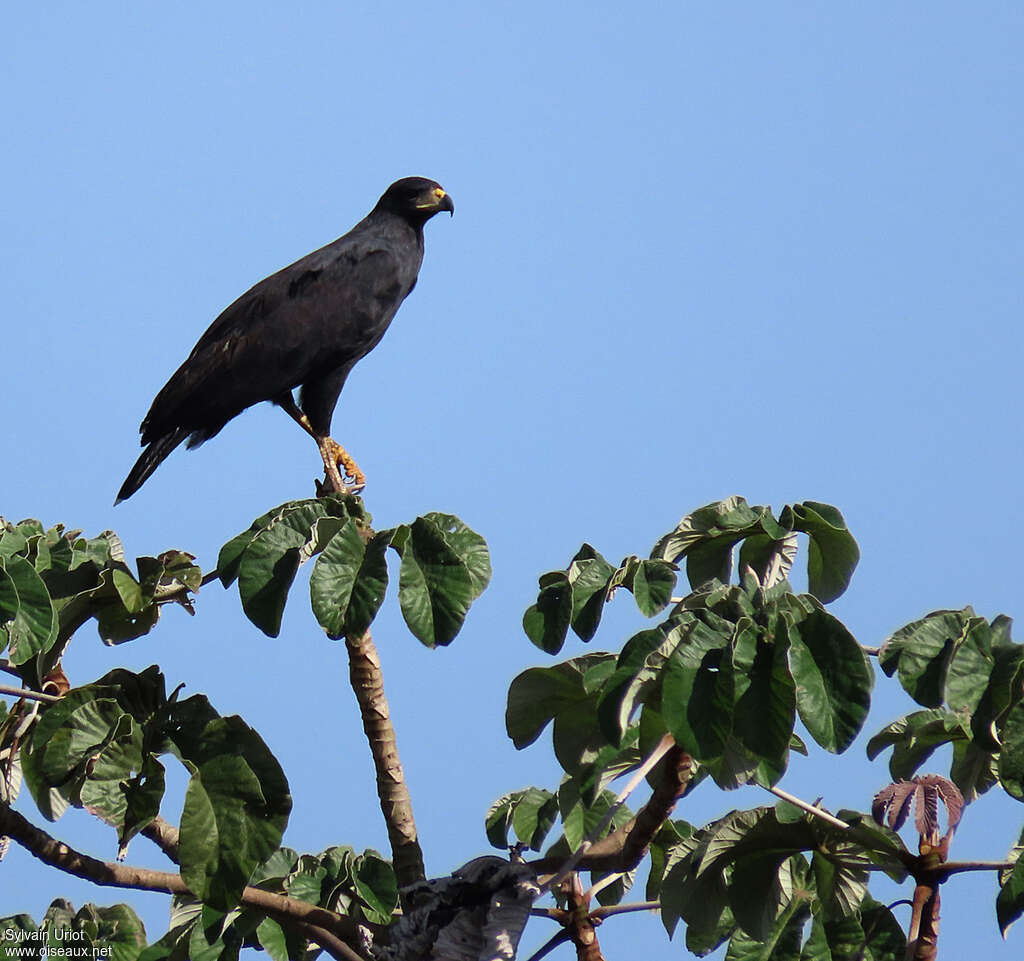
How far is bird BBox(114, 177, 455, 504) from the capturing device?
665 cm

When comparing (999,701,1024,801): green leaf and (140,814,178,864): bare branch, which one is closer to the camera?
(999,701,1024,801): green leaf

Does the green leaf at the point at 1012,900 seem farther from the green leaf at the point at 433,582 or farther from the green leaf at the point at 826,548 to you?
the green leaf at the point at 433,582

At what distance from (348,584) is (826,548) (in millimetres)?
1205

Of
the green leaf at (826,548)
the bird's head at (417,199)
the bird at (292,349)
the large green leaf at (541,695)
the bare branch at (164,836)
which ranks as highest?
the bird's head at (417,199)

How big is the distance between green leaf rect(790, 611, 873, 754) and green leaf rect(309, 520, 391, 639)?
3.14ft

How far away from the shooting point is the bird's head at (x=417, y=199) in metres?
7.84

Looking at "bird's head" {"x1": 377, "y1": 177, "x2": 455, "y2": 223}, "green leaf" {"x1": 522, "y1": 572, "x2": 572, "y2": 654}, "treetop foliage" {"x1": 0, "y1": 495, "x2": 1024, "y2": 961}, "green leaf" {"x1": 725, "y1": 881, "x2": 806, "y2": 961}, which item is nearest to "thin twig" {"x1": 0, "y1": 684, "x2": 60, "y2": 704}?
"treetop foliage" {"x1": 0, "y1": 495, "x2": 1024, "y2": 961}

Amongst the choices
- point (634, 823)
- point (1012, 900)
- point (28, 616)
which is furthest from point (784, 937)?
point (28, 616)

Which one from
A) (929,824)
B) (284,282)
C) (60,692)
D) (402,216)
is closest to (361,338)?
(284,282)

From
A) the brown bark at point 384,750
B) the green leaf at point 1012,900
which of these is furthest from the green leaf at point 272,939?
the green leaf at point 1012,900

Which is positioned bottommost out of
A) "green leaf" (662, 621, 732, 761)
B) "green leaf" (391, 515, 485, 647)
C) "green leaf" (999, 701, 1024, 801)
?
"green leaf" (662, 621, 732, 761)

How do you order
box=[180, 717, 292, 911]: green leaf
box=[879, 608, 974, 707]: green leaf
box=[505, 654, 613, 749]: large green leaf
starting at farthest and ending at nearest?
box=[505, 654, 613, 749]: large green leaf < box=[180, 717, 292, 911]: green leaf < box=[879, 608, 974, 707]: green leaf

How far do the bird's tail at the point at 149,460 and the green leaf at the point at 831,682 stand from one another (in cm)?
494

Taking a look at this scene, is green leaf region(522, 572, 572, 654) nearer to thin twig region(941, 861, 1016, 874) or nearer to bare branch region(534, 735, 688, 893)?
bare branch region(534, 735, 688, 893)
